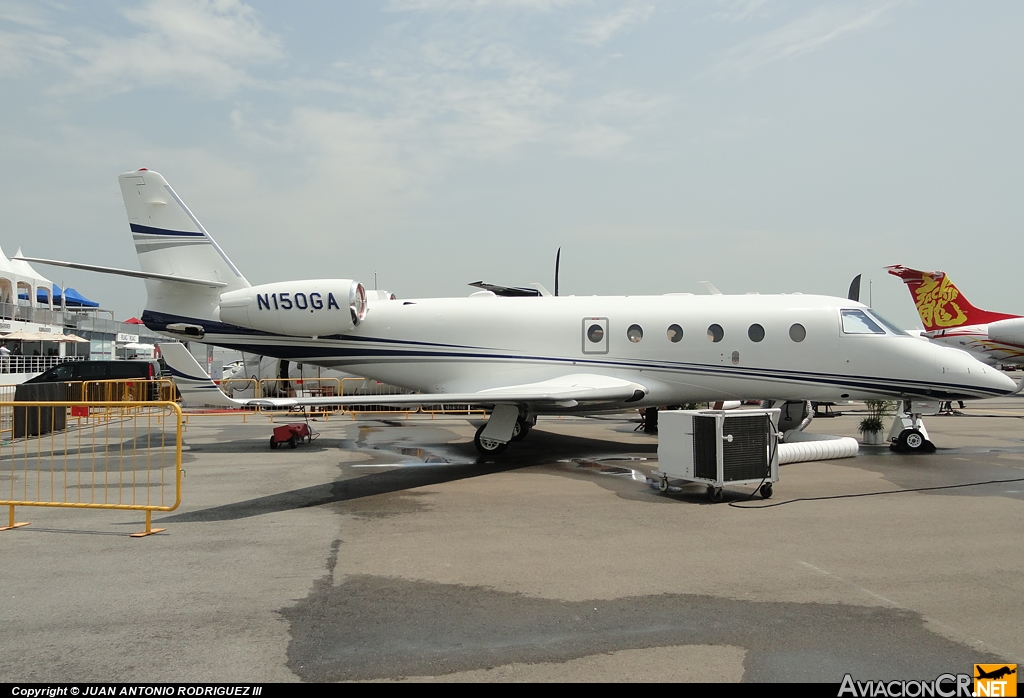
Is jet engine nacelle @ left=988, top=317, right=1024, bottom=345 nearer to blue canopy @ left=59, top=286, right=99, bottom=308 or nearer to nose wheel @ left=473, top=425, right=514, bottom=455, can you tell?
nose wheel @ left=473, top=425, right=514, bottom=455

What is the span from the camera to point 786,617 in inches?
197

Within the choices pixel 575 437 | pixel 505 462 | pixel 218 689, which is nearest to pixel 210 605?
pixel 218 689

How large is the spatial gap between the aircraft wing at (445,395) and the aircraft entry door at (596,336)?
0.55 m

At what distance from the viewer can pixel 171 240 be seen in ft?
52.1

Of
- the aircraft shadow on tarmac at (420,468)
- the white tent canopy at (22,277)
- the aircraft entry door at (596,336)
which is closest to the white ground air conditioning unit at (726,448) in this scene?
the aircraft shadow on tarmac at (420,468)

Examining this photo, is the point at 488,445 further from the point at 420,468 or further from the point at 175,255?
the point at 175,255

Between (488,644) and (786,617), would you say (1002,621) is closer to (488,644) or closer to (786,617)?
(786,617)

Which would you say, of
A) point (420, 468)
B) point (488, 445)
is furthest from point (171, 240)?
point (488, 445)

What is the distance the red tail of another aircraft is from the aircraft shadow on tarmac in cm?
2631

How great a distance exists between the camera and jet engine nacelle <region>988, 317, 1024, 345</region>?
1204 inches

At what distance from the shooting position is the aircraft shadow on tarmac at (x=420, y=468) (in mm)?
8938

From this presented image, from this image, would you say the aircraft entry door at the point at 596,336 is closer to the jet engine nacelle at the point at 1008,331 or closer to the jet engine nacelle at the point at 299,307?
the jet engine nacelle at the point at 299,307

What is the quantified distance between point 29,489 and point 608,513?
26.9 ft

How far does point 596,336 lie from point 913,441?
6.47 m
